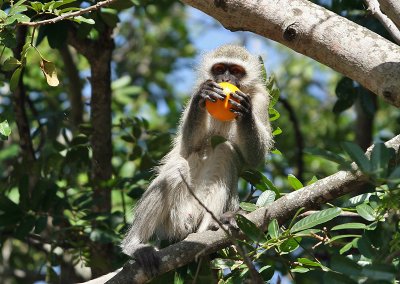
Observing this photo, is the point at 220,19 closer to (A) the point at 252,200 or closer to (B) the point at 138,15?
(A) the point at 252,200

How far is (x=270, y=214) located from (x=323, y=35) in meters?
1.35

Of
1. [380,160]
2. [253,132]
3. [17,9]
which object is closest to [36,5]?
[17,9]

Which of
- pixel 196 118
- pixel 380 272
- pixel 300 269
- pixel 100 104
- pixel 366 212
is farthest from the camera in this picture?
pixel 100 104

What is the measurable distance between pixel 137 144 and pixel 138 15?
17.4ft

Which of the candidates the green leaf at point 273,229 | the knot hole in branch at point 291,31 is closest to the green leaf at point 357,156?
the knot hole in branch at point 291,31

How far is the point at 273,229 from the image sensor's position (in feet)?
15.6

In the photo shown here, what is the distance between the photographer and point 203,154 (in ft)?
22.6

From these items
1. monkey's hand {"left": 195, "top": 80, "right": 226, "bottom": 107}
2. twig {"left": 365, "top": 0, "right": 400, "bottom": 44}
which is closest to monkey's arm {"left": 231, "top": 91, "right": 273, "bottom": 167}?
monkey's hand {"left": 195, "top": 80, "right": 226, "bottom": 107}

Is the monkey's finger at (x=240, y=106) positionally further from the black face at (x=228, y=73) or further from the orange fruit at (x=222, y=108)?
the black face at (x=228, y=73)

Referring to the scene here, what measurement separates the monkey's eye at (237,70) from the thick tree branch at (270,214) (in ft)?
7.23

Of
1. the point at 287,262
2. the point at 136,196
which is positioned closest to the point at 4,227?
the point at 136,196

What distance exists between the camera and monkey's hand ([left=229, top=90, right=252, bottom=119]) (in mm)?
6266

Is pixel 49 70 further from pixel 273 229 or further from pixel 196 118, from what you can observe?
pixel 273 229

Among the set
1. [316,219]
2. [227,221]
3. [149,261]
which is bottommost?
[227,221]
